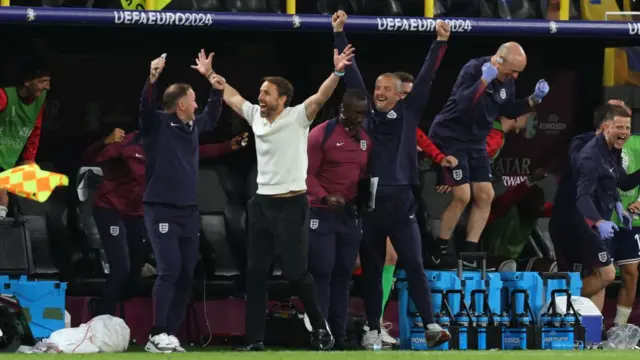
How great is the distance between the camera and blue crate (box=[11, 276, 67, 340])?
12492mm

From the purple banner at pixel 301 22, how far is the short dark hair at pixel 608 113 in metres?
0.61

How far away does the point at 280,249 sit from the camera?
1188 centimetres

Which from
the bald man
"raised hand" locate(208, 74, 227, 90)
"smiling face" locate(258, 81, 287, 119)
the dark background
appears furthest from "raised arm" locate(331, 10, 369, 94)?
the dark background

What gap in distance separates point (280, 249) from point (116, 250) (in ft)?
5.24

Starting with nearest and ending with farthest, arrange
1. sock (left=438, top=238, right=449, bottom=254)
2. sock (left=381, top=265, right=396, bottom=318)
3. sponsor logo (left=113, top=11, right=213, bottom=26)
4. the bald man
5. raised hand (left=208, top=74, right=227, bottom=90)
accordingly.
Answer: raised hand (left=208, top=74, right=227, bottom=90)
sponsor logo (left=113, top=11, right=213, bottom=26)
sock (left=381, top=265, right=396, bottom=318)
the bald man
sock (left=438, top=238, right=449, bottom=254)

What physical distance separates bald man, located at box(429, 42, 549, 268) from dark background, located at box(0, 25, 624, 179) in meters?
0.82

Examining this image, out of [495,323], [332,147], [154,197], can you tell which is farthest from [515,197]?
[154,197]

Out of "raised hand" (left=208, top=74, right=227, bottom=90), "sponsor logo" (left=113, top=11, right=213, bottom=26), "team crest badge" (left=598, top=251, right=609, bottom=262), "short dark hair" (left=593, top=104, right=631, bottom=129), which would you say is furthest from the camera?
"team crest badge" (left=598, top=251, right=609, bottom=262)

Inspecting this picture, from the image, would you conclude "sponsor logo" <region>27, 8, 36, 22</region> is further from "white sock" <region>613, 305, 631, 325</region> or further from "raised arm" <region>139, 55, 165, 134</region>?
"white sock" <region>613, 305, 631, 325</region>

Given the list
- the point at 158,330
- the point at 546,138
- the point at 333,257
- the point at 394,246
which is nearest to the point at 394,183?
the point at 394,246

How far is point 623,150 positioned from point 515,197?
3.32ft

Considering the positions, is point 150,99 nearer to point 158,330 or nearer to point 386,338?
point 158,330

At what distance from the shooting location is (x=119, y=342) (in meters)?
12.2

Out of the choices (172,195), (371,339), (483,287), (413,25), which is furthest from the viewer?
(413,25)
